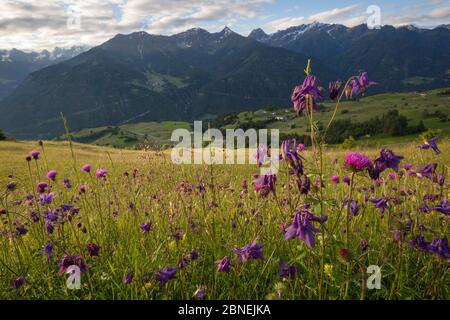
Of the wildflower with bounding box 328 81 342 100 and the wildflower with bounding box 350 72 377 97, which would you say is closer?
the wildflower with bounding box 328 81 342 100

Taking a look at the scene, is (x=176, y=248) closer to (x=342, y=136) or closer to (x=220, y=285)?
(x=220, y=285)

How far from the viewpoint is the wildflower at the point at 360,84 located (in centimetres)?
302

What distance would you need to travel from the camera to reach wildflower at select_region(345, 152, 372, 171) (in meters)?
2.80

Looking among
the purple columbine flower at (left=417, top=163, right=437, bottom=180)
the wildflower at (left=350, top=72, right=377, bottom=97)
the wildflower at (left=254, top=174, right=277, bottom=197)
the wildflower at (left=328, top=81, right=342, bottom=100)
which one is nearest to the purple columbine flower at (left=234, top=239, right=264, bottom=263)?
the wildflower at (left=254, top=174, right=277, bottom=197)

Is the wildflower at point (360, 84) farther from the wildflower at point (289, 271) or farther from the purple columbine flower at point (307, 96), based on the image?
the wildflower at point (289, 271)

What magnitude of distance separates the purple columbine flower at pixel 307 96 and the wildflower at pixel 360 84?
0.99 ft

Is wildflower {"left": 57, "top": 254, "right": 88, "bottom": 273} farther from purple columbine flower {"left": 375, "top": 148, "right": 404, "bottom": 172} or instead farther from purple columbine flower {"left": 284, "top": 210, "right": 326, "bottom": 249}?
purple columbine flower {"left": 375, "top": 148, "right": 404, "bottom": 172}

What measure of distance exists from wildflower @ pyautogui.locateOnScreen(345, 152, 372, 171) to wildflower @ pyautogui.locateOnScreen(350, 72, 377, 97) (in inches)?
20.9

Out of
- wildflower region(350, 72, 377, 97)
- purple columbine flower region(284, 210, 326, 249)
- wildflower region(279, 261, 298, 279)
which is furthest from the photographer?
wildflower region(279, 261, 298, 279)
